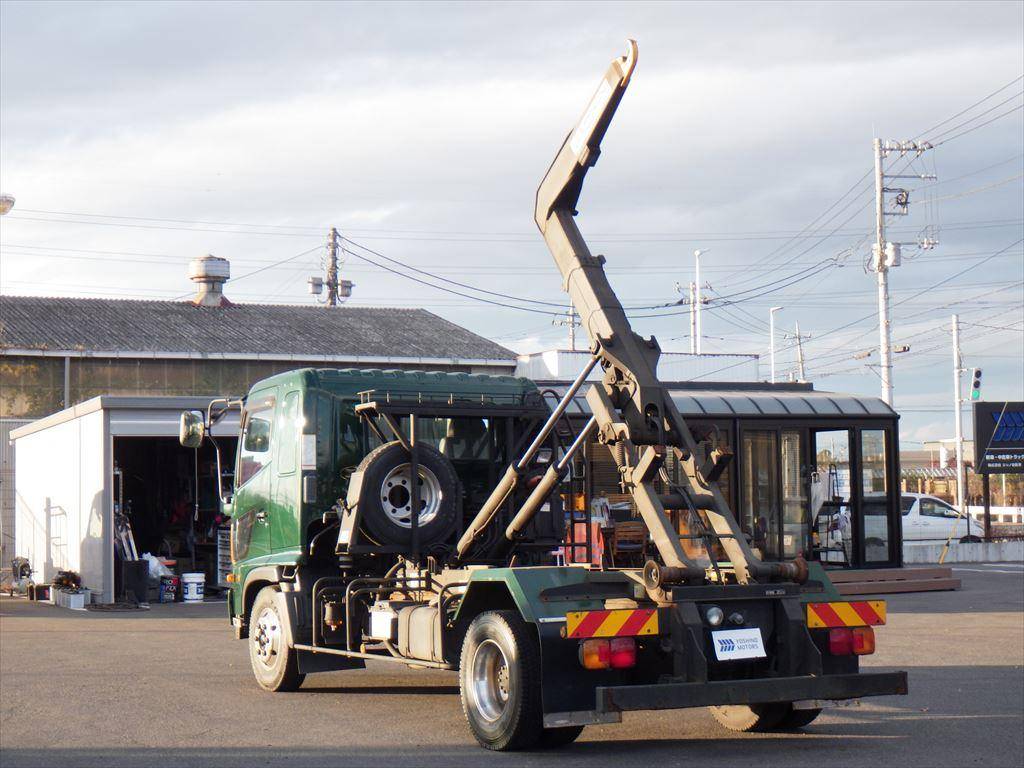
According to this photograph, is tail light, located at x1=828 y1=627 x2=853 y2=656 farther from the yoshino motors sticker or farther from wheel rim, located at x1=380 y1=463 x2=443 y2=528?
wheel rim, located at x1=380 y1=463 x2=443 y2=528

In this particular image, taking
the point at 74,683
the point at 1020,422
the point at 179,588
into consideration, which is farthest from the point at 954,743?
the point at 1020,422

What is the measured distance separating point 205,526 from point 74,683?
1580 cm

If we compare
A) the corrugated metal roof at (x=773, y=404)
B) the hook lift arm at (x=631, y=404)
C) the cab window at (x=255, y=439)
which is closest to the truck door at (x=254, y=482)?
the cab window at (x=255, y=439)

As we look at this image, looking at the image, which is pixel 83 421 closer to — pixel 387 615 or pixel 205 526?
pixel 205 526

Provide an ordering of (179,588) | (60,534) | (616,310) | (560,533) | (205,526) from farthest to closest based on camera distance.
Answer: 1. (205,526)
2. (60,534)
3. (179,588)
4. (560,533)
5. (616,310)

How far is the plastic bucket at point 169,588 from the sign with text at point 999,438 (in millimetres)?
18144

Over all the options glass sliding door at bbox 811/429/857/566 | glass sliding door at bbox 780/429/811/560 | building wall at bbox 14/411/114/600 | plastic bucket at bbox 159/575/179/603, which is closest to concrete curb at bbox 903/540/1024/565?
glass sliding door at bbox 811/429/857/566

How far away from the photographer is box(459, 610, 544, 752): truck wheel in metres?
8.30

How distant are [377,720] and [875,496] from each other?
15.7 metres

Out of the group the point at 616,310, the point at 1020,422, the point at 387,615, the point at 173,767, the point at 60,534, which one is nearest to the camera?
the point at 173,767

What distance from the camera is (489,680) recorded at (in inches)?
347

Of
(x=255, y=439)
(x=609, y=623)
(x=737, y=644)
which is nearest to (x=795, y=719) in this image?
(x=737, y=644)

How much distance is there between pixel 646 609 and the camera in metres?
8.15

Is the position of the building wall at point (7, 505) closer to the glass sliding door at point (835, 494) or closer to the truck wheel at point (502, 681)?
the glass sliding door at point (835, 494)
